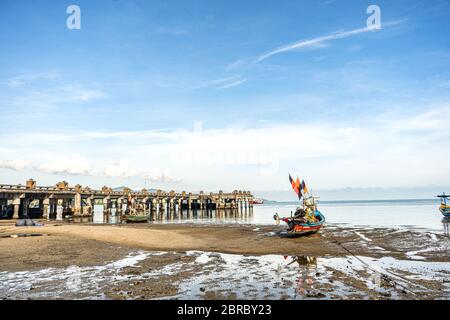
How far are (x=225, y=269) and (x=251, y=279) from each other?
2.91 metres

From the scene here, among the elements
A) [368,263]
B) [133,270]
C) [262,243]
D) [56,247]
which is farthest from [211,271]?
[56,247]

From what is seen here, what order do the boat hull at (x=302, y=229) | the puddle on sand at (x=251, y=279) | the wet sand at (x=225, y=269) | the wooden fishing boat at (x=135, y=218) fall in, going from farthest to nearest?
the wooden fishing boat at (x=135, y=218), the boat hull at (x=302, y=229), the wet sand at (x=225, y=269), the puddle on sand at (x=251, y=279)

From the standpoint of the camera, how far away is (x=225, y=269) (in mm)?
17984

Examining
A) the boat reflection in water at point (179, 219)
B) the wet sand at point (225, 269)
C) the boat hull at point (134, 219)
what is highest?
the wet sand at point (225, 269)

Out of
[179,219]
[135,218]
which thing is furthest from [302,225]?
[179,219]

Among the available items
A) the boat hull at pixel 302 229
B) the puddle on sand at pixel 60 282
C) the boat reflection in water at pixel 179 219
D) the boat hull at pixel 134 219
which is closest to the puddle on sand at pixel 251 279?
the puddle on sand at pixel 60 282

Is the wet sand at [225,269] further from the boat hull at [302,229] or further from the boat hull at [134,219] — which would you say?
the boat hull at [134,219]

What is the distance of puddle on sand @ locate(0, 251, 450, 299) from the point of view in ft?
41.8

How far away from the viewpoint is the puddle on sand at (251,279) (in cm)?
1275

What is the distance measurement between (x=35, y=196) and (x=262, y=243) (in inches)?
2341

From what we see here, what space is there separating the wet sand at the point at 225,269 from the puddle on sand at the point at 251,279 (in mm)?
43

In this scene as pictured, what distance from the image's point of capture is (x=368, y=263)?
20.0 meters

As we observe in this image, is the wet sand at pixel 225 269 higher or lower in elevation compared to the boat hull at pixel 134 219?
higher
